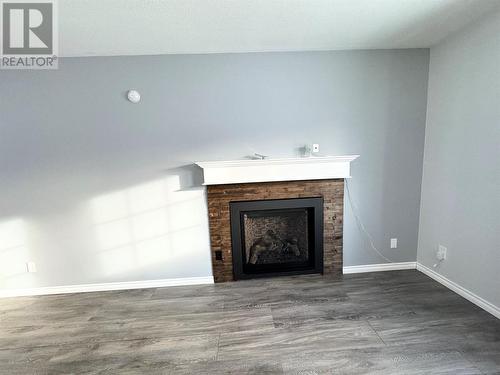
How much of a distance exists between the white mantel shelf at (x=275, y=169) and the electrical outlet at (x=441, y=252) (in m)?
1.20

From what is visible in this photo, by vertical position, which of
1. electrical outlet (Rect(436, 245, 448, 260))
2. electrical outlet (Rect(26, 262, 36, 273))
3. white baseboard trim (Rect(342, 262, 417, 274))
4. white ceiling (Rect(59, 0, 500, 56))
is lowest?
white baseboard trim (Rect(342, 262, 417, 274))

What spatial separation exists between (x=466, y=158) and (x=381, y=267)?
144cm

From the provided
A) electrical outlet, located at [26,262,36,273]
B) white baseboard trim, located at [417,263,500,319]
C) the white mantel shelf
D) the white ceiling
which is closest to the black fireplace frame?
the white mantel shelf

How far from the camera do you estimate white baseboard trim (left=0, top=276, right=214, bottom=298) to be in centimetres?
263

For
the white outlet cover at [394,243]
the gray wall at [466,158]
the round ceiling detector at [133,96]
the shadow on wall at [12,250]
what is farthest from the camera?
the white outlet cover at [394,243]

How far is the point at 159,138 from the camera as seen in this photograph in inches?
99.5

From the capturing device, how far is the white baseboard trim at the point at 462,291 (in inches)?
79.3

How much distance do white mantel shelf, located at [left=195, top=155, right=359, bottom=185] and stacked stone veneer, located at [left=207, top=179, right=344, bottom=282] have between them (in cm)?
9

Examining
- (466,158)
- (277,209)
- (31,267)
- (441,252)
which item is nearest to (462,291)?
(441,252)

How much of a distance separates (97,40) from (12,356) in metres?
2.62

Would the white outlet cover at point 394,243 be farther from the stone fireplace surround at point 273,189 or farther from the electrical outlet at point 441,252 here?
the stone fireplace surround at point 273,189

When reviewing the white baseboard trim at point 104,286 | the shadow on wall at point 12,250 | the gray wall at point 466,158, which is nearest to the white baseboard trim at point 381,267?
the gray wall at point 466,158

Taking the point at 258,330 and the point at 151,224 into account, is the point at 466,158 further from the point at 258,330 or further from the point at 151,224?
the point at 151,224

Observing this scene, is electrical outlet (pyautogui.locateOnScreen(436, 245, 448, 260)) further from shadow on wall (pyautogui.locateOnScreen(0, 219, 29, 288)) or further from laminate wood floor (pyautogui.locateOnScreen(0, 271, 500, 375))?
shadow on wall (pyautogui.locateOnScreen(0, 219, 29, 288))
